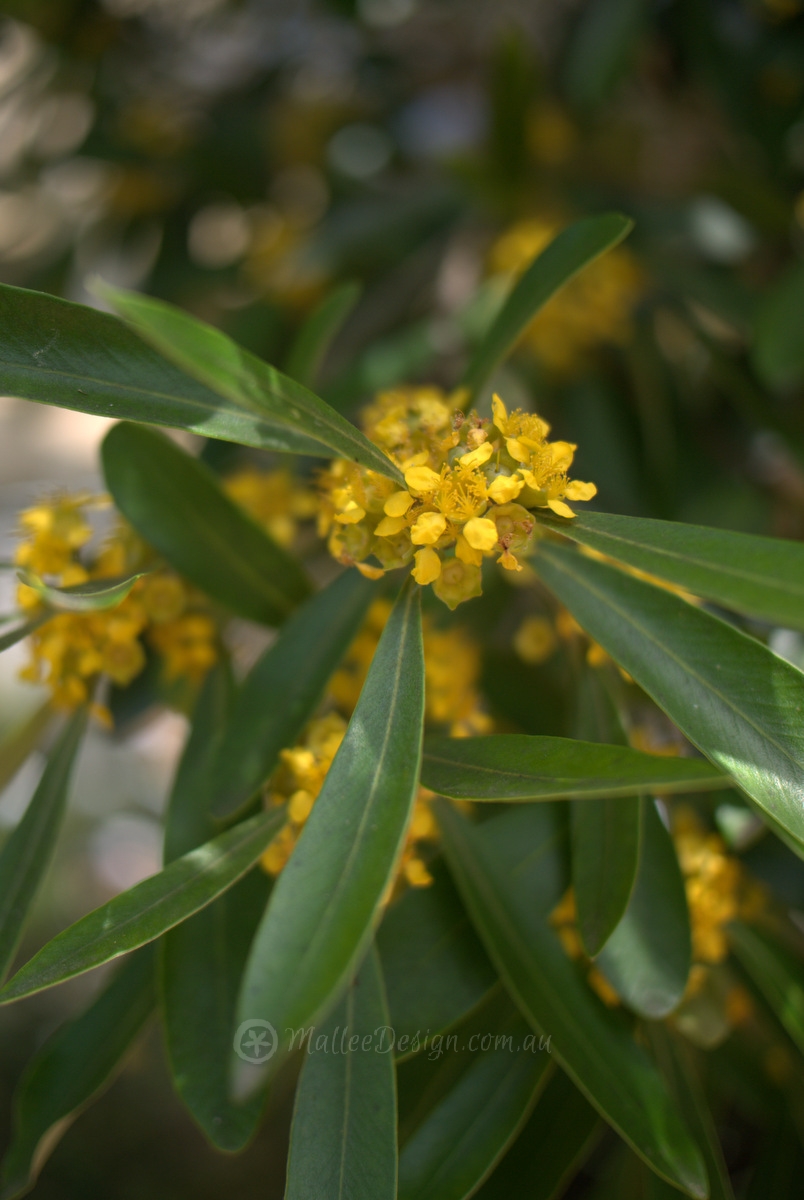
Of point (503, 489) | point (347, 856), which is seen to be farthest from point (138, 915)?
point (503, 489)

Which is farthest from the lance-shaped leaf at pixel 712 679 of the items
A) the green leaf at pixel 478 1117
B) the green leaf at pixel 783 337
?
the green leaf at pixel 783 337

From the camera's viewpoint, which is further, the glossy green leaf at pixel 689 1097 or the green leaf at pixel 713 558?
the glossy green leaf at pixel 689 1097

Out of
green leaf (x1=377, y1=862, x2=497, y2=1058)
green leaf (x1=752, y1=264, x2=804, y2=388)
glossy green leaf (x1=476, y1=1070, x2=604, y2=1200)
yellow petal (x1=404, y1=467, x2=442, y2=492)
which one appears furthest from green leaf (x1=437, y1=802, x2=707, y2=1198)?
green leaf (x1=752, y1=264, x2=804, y2=388)

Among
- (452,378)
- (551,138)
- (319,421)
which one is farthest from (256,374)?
(551,138)

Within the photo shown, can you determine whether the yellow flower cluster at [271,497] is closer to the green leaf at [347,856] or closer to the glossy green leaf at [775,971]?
the green leaf at [347,856]

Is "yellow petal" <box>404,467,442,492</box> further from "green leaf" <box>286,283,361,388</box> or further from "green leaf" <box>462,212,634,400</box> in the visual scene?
"green leaf" <box>286,283,361,388</box>

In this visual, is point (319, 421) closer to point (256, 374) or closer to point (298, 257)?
point (256, 374)

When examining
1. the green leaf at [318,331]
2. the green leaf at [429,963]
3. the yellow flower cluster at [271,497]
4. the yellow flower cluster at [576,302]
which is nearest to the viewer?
the green leaf at [429,963]
